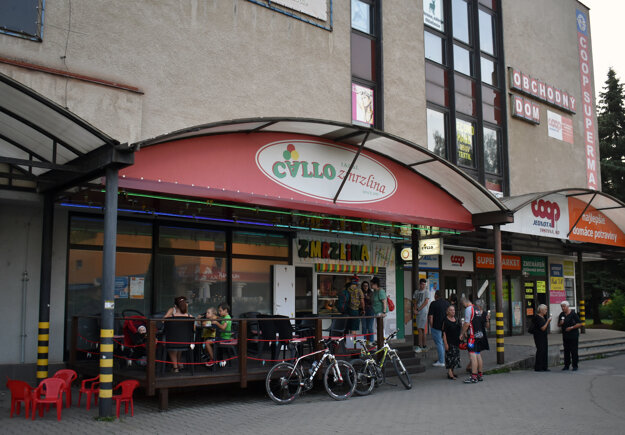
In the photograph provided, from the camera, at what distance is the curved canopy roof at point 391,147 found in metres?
9.78

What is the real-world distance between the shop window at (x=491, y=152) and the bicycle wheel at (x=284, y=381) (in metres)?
12.6

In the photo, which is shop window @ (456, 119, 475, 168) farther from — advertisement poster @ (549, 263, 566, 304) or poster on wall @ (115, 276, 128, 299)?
poster on wall @ (115, 276, 128, 299)

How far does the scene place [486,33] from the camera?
20984mm

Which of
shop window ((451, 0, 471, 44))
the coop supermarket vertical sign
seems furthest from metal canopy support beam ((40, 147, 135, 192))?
the coop supermarket vertical sign

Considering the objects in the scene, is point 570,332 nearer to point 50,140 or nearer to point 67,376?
point 67,376

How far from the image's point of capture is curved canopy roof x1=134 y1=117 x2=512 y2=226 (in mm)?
9777

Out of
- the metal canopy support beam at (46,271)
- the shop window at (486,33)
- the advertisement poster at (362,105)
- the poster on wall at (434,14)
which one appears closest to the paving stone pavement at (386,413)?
the metal canopy support beam at (46,271)

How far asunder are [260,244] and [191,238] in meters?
1.91

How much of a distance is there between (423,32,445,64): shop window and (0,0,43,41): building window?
1151 centimetres

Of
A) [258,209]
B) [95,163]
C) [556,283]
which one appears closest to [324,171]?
[258,209]

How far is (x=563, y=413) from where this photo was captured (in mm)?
8820

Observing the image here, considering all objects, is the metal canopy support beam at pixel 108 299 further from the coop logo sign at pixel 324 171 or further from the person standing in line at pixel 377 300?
the person standing in line at pixel 377 300

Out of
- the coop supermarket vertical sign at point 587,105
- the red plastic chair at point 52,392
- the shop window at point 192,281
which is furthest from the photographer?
the coop supermarket vertical sign at point 587,105

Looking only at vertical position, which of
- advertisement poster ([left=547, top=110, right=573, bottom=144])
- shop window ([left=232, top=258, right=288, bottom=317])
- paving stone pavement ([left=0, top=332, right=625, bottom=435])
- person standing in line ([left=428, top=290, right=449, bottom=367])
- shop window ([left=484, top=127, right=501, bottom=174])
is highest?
advertisement poster ([left=547, top=110, right=573, bottom=144])
